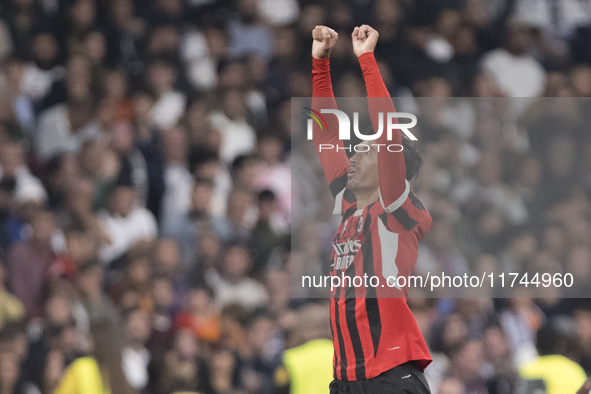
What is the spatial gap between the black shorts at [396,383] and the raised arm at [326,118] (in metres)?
0.96

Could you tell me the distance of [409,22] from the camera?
7.83m

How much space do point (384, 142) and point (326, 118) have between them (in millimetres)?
656

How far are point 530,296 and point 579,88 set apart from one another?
2.52 metres

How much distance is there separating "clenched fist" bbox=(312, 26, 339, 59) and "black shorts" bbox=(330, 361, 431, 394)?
1609mm

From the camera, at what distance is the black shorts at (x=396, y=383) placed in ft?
9.97

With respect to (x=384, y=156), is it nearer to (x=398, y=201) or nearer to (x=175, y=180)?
(x=398, y=201)

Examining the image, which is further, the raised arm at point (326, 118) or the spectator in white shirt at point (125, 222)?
the spectator in white shirt at point (125, 222)

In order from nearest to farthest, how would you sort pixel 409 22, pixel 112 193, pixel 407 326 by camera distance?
pixel 407 326 < pixel 112 193 < pixel 409 22

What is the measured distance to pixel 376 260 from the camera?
325cm

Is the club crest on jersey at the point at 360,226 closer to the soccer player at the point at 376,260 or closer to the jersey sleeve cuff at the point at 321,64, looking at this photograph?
the soccer player at the point at 376,260

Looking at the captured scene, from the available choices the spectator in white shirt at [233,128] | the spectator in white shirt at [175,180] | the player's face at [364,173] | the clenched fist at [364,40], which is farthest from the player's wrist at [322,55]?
the spectator in white shirt at [233,128]

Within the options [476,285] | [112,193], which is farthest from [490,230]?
[112,193]

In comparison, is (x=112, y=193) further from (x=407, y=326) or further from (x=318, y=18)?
(x=407, y=326)

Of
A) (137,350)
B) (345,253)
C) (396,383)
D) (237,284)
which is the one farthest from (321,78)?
(137,350)
